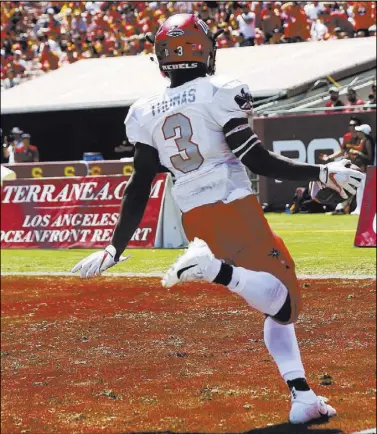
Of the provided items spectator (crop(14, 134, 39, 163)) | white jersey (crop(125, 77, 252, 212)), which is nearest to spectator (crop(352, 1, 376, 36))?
white jersey (crop(125, 77, 252, 212))

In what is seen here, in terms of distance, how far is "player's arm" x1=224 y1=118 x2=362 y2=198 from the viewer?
2.75 metres

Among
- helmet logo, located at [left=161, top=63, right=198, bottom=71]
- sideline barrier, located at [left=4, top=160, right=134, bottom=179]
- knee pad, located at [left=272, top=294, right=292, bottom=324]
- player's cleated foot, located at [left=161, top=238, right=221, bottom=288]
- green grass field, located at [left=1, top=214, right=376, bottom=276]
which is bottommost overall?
sideline barrier, located at [left=4, top=160, right=134, bottom=179]

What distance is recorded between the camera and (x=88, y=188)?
1332cm

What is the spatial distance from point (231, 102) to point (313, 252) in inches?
207

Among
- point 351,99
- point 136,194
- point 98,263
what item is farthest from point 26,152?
point 136,194

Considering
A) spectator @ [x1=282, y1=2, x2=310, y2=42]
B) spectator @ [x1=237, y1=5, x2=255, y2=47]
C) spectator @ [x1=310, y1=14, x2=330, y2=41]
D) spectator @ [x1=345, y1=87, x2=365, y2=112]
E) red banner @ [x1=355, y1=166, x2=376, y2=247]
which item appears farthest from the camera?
spectator @ [x1=345, y1=87, x2=365, y2=112]

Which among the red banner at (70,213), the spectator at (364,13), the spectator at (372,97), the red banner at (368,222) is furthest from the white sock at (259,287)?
the spectator at (372,97)

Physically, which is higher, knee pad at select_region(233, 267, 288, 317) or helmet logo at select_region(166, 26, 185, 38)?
helmet logo at select_region(166, 26, 185, 38)

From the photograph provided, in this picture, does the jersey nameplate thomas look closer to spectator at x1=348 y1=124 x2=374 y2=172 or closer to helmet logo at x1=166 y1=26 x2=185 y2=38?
helmet logo at x1=166 y1=26 x2=185 y2=38

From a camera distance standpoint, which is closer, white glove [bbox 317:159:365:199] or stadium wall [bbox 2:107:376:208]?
white glove [bbox 317:159:365:199]

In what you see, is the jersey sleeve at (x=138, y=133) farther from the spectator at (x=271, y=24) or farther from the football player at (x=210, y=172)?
the spectator at (x=271, y=24)

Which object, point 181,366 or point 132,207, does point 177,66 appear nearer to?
point 132,207

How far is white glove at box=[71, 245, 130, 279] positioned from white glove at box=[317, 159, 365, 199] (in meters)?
0.61

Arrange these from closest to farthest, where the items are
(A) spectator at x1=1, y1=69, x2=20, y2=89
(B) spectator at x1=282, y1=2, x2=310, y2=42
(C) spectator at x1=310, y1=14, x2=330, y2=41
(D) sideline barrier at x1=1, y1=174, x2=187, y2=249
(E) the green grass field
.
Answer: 1. (E) the green grass field
2. (B) spectator at x1=282, y1=2, x2=310, y2=42
3. (C) spectator at x1=310, y1=14, x2=330, y2=41
4. (D) sideline barrier at x1=1, y1=174, x2=187, y2=249
5. (A) spectator at x1=1, y1=69, x2=20, y2=89
